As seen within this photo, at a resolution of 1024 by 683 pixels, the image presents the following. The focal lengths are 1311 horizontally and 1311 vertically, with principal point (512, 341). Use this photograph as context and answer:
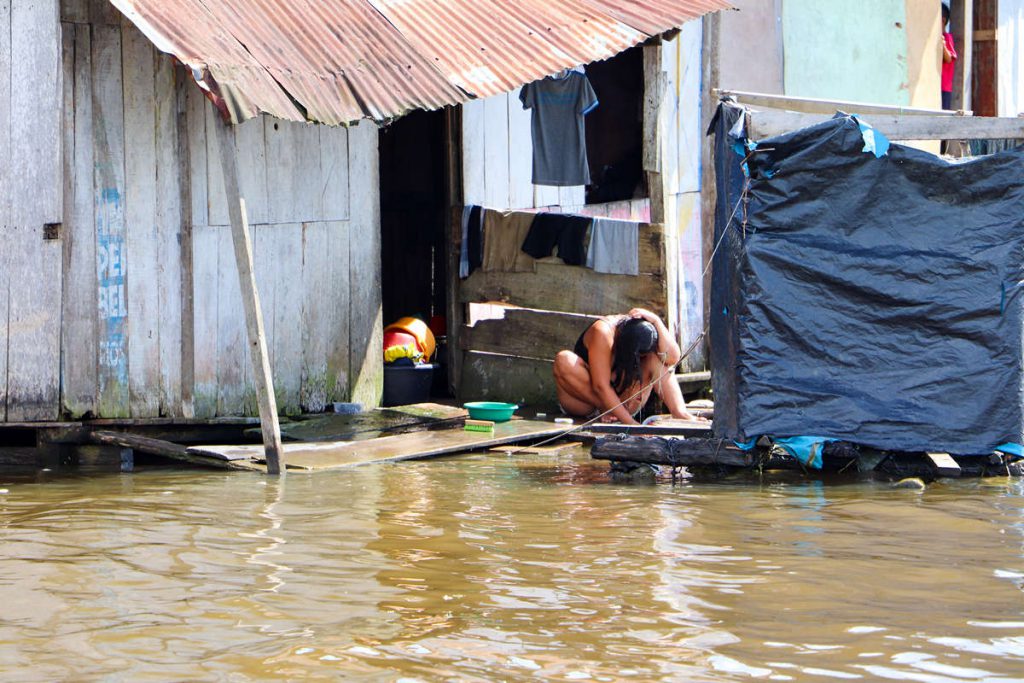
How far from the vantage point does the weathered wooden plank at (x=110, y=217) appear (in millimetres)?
8586

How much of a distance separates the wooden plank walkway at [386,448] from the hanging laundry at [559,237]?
1.47m

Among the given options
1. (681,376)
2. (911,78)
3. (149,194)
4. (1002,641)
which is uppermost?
(911,78)

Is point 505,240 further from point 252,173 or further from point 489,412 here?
point 252,173

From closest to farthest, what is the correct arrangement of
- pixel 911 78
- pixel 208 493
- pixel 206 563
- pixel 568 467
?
pixel 206 563
pixel 208 493
pixel 568 467
pixel 911 78

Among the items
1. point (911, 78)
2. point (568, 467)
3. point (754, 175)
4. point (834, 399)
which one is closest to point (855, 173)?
point (754, 175)

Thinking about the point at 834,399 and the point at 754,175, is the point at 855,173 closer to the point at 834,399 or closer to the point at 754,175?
the point at 754,175

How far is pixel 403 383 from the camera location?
10648 millimetres

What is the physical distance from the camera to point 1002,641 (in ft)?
15.8

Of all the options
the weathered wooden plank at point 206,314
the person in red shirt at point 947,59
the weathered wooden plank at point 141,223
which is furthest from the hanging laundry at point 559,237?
the person in red shirt at point 947,59

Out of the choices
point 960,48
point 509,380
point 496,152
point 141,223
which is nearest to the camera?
point 141,223

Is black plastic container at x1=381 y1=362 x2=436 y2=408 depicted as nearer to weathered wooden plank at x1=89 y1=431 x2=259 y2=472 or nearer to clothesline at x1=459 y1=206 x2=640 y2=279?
clothesline at x1=459 y1=206 x2=640 y2=279

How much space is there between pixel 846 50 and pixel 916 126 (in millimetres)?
5850

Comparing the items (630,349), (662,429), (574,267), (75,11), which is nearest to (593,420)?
(630,349)

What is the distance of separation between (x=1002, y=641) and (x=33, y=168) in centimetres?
639
